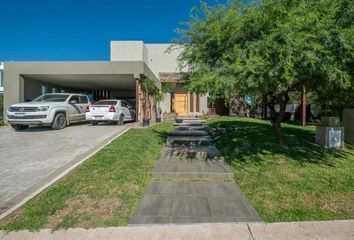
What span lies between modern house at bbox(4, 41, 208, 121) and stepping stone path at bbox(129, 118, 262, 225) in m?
2.31

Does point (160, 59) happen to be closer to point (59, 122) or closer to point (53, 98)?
point (53, 98)

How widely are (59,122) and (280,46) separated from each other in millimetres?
10954

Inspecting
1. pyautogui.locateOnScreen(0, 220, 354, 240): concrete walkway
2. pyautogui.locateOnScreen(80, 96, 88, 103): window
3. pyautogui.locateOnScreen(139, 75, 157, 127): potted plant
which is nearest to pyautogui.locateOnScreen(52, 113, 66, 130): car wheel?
pyautogui.locateOnScreen(80, 96, 88, 103): window

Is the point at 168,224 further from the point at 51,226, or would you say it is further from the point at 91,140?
the point at 91,140

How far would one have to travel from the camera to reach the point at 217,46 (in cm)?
778

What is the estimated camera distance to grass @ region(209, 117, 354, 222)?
4895 mm

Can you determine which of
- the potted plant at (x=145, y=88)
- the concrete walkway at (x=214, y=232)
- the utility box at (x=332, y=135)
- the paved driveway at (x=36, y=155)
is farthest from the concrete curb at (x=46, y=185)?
the potted plant at (x=145, y=88)

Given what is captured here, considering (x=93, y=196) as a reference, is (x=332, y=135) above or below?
above

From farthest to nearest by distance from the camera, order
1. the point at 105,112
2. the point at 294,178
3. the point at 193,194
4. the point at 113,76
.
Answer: the point at 113,76 → the point at 105,112 → the point at 294,178 → the point at 193,194

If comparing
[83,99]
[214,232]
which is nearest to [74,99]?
[83,99]

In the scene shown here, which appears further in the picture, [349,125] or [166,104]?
[166,104]

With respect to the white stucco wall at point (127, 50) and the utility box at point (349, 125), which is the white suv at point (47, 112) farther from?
the utility box at point (349, 125)

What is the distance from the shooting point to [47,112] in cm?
1297

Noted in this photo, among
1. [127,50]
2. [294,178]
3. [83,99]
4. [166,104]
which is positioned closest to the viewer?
[294,178]
